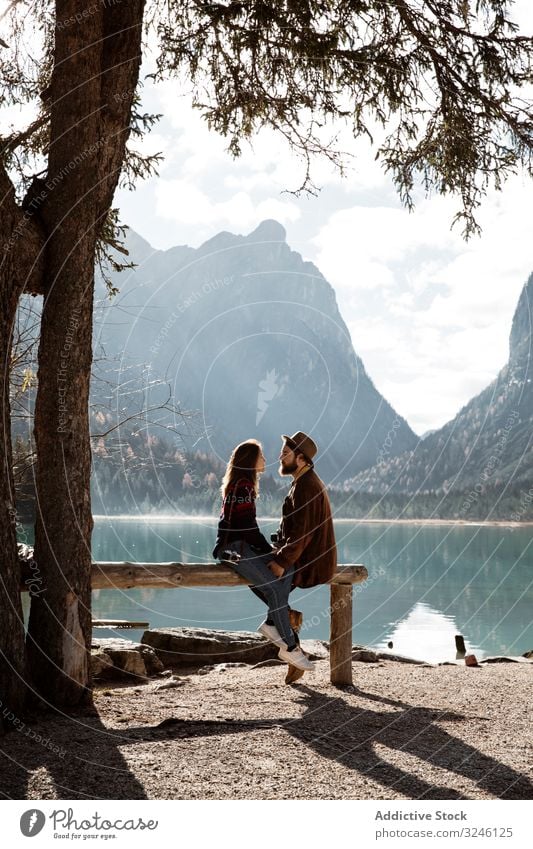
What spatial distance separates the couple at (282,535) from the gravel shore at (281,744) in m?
0.73

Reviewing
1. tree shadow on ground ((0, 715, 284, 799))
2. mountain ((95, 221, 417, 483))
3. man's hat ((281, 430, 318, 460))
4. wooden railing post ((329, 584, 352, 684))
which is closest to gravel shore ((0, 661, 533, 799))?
tree shadow on ground ((0, 715, 284, 799))

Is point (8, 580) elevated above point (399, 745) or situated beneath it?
elevated above

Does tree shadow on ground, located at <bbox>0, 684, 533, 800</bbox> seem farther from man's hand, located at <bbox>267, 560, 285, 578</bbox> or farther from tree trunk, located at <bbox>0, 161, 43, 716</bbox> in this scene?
man's hand, located at <bbox>267, 560, 285, 578</bbox>

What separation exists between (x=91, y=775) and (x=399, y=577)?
5822cm

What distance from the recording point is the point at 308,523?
6.97 m

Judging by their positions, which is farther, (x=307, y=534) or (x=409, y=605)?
(x=409, y=605)

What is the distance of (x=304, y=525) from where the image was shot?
22.8ft

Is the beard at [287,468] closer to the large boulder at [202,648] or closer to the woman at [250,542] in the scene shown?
the woman at [250,542]

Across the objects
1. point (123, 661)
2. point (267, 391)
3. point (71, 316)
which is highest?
point (267, 391)

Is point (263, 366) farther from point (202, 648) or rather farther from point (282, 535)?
point (282, 535)

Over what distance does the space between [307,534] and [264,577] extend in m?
0.50

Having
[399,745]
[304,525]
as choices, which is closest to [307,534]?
[304,525]

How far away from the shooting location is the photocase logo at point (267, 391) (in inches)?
5413
